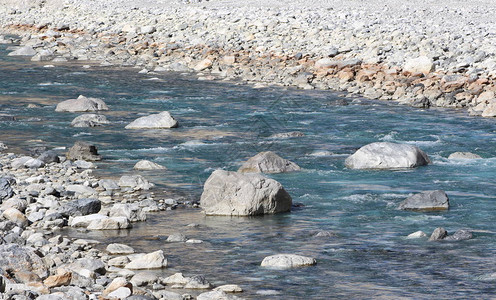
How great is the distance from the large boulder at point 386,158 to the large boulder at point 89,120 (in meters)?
→ 7.30

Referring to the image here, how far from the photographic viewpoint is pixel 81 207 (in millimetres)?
11766

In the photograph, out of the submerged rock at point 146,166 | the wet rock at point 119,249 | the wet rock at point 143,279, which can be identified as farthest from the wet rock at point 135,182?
the wet rock at point 143,279

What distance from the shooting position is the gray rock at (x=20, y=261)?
28.7 ft

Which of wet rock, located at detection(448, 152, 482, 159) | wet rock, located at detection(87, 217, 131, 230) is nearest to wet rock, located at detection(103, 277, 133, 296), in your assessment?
wet rock, located at detection(87, 217, 131, 230)

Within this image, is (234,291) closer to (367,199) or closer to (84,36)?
(367,199)

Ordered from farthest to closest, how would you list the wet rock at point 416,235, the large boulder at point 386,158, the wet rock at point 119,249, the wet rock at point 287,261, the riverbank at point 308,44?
1. the riverbank at point 308,44
2. the large boulder at point 386,158
3. the wet rock at point 416,235
4. the wet rock at point 119,249
5. the wet rock at point 287,261

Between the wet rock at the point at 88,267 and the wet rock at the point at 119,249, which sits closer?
the wet rock at the point at 88,267

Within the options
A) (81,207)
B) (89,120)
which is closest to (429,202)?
(81,207)

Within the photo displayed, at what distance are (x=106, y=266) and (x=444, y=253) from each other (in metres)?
4.11

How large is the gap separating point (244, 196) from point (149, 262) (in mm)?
2709

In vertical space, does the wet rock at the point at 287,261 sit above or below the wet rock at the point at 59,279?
below

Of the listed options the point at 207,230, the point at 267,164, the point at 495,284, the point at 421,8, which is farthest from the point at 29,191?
the point at 421,8

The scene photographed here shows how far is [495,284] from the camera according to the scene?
905 centimetres

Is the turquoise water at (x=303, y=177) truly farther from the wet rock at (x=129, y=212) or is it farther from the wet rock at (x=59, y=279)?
the wet rock at (x=59, y=279)
